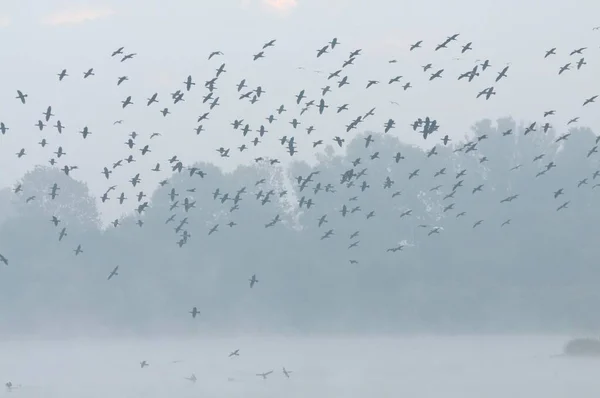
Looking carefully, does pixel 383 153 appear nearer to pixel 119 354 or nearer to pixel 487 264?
pixel 487 264

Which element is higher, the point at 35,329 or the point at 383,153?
the point at 383,153

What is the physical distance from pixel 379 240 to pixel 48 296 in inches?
1034

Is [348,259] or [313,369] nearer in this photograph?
[313,369]

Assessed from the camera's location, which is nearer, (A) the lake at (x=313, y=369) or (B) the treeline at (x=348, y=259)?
(A) the lake at (x=313, y=369)

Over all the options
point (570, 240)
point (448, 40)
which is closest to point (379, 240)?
point (570, 240)

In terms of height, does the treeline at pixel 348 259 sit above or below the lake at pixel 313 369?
above

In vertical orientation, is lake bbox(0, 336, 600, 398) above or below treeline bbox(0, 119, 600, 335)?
below

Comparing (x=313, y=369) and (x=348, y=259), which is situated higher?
(x=348, y=259)

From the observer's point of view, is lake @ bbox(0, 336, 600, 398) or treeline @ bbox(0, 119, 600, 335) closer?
lake @ bbox(0, 336, 600, 398)

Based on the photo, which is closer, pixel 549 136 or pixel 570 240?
pixel 570 240

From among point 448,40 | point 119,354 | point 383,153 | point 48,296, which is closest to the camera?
point 448,40

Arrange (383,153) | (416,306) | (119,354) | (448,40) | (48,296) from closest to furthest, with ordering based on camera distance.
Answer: (448,40) < (119,354) < (416,306) < (48,296) < (383,153)

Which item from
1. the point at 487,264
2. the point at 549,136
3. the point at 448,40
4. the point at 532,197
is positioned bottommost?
the point at 448,40

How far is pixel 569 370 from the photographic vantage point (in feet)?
161
